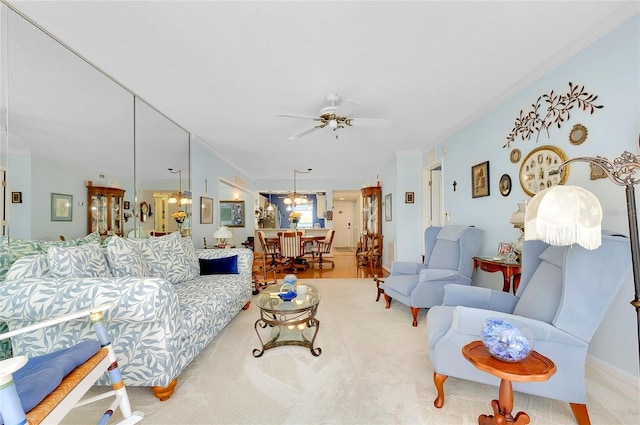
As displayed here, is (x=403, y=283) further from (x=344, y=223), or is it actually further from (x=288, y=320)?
(x=344, y=223)

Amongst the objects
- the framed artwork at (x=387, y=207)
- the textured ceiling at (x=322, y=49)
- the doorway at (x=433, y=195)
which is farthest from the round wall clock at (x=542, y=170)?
the framed artwork at (x=387, y=207)

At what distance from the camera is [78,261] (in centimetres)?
195

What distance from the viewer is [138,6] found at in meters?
1.69

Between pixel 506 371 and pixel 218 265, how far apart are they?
9.81 ft

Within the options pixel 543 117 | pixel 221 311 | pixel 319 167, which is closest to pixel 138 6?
pixel 221 311

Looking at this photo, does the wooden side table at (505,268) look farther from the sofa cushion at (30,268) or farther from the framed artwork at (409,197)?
the sofa cushion at (30,268)

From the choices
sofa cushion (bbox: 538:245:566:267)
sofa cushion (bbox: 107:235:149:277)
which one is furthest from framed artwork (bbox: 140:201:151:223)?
sofa cushion (bbox: 538:245:566:267)

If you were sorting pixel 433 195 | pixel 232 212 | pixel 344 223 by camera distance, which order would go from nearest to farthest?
pixel 433 195
pixel 232 212
pixel 344 223

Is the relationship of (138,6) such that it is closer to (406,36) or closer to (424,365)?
(406,36)

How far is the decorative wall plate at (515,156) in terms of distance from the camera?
113 inches

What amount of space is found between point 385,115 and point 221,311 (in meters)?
2.93

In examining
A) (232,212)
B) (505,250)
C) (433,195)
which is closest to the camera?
(505,250)

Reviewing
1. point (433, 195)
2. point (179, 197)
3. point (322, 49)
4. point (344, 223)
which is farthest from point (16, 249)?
point (344, 223)

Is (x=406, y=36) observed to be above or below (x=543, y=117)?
above
